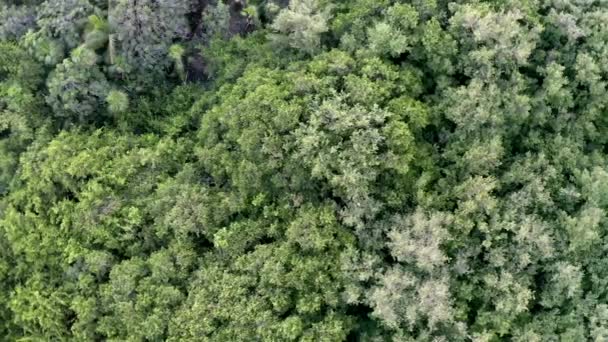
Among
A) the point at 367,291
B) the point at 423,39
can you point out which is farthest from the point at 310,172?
the point at 423,39

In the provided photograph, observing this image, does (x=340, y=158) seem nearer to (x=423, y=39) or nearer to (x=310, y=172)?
(x=310, y=172)

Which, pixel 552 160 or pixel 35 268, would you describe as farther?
pixel 35 268

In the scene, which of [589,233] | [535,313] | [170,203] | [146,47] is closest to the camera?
[589,233]

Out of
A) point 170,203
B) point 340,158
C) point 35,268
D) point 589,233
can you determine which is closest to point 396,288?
point 340,158

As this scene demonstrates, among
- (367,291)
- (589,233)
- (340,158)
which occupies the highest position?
(340,158)

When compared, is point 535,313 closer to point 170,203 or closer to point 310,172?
point 310,172

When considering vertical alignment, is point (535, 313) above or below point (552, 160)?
below

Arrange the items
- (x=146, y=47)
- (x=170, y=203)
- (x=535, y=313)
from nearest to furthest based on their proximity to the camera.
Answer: (x=535, y=313)
(x=170, y=203)
(x=146, y=47)
